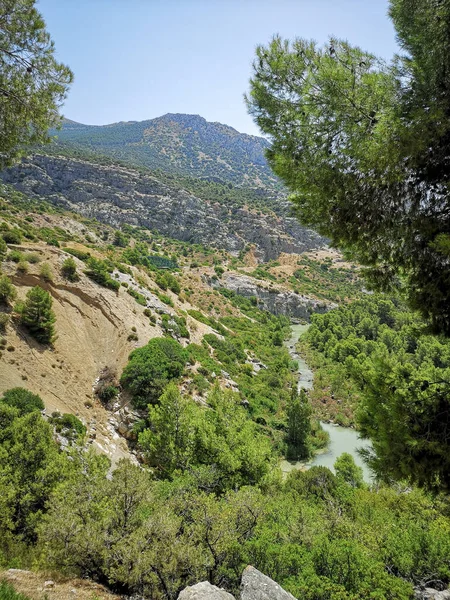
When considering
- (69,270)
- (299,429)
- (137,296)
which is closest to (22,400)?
Answer: (69,270)

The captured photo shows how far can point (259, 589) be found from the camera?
6.23 metres

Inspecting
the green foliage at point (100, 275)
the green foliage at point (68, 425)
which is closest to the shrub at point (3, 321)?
the green foliage at point (68, 425)

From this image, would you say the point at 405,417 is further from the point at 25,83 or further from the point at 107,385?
the point at 107,385

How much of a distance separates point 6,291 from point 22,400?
737cm

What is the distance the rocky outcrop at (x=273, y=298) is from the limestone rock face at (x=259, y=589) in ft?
184

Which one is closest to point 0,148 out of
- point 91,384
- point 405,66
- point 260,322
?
point 405,66

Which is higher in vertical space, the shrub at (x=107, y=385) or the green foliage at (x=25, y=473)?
the green foliage at (x=25, y=473)

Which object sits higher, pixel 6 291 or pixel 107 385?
pixel 6 291

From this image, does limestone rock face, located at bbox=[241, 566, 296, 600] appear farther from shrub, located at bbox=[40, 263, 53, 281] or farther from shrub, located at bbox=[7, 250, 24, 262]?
shrub, located at bbox=[7, 250, 24, 262]

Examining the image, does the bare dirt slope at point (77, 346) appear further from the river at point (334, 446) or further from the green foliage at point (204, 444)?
the river at point (334, 446)

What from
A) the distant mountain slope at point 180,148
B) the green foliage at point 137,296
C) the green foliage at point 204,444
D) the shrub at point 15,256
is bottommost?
the green foliage at point 204,444

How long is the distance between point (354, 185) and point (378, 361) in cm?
253

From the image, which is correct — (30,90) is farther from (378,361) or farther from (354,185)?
(378,361)

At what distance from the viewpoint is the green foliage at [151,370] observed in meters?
20.8
